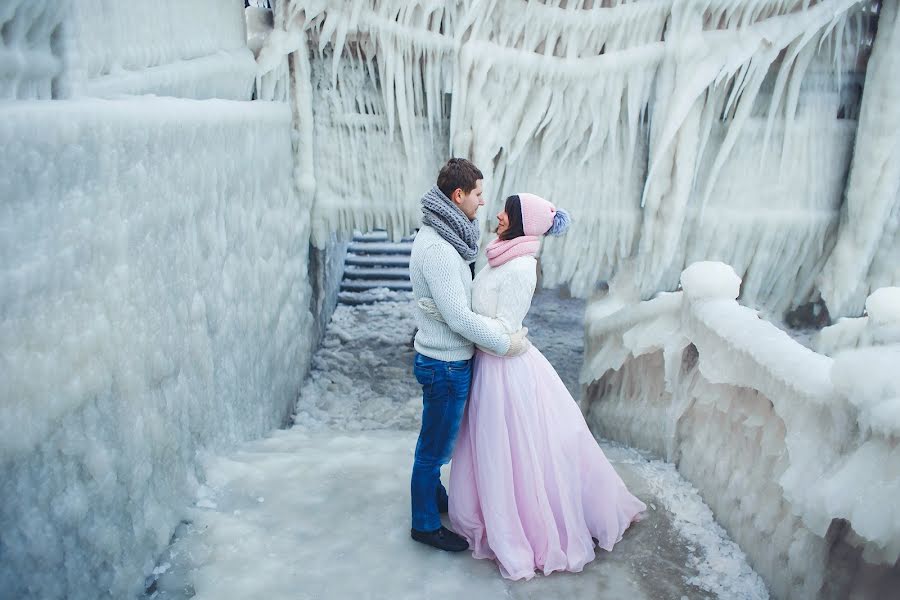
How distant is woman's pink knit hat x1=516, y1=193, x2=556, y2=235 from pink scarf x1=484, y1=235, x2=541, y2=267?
1.3 inches

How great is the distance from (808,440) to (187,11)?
11.9 ft

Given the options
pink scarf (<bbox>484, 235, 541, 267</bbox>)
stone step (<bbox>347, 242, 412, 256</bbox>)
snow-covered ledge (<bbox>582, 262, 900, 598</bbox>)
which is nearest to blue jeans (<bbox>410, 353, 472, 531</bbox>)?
pink scarf (<bbox>484, 235, 541, 267</bbox>)

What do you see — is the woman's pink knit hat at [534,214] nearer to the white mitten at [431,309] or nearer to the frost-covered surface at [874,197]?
the white mitten at [431,309]

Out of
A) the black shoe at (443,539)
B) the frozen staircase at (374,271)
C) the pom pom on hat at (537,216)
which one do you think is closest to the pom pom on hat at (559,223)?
the pom pom on hat at (537,216)

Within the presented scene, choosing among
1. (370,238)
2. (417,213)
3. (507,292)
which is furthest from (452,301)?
(370,238)

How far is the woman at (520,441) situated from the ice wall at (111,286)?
1.22 m

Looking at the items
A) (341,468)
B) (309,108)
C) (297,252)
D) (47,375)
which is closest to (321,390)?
(297,252)

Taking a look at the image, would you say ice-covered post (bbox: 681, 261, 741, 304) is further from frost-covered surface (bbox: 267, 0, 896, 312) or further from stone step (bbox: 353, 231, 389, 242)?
stone step (bbox: 353, 231, 389, 242)

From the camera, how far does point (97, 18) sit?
2561 mm

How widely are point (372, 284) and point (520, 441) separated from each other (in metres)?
6.77

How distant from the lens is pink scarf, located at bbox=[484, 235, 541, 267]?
2.46 meters

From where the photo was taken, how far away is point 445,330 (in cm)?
247

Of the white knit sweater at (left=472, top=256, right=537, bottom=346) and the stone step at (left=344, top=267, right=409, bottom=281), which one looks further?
A: the stone step at (left=344, top=267, right=409, bottom=281)

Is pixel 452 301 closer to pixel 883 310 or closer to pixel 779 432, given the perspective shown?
pixel 779 432
